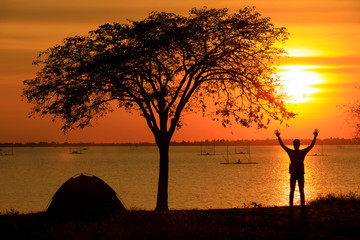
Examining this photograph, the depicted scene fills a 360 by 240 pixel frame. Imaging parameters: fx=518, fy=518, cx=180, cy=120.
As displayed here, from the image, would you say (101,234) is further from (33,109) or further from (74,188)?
(33,109)

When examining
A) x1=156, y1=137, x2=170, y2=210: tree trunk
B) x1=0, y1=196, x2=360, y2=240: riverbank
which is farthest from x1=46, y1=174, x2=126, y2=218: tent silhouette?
x1=156, y1=137, x2=170, y2=210: tree trunk

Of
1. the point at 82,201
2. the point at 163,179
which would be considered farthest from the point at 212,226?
the point at 163,179

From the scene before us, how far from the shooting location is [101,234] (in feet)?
54.0

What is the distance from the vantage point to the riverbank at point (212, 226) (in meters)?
16.4

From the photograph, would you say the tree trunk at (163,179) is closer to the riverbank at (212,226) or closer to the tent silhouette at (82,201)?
the tent silhouette at (82,201)

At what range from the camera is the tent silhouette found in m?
22.0

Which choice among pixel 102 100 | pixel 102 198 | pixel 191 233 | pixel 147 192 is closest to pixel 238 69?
pixel 102 100

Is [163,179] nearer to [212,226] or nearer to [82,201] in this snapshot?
[82,201]

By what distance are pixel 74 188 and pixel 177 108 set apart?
1003 cm

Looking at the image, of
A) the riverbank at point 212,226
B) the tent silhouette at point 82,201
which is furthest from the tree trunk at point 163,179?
the riverbank at point 212,226

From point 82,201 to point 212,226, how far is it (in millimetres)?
6608

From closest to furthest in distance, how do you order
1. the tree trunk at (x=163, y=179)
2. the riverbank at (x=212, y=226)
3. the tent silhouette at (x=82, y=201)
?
1. the riverbank at (x=212, y=226)
2. the tent silhouette at (x=82, y=201)
3. the tree trunk at (x=163, y=179)

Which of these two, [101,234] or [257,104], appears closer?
[101,234]

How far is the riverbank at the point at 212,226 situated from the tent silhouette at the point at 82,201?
36.7 inches
